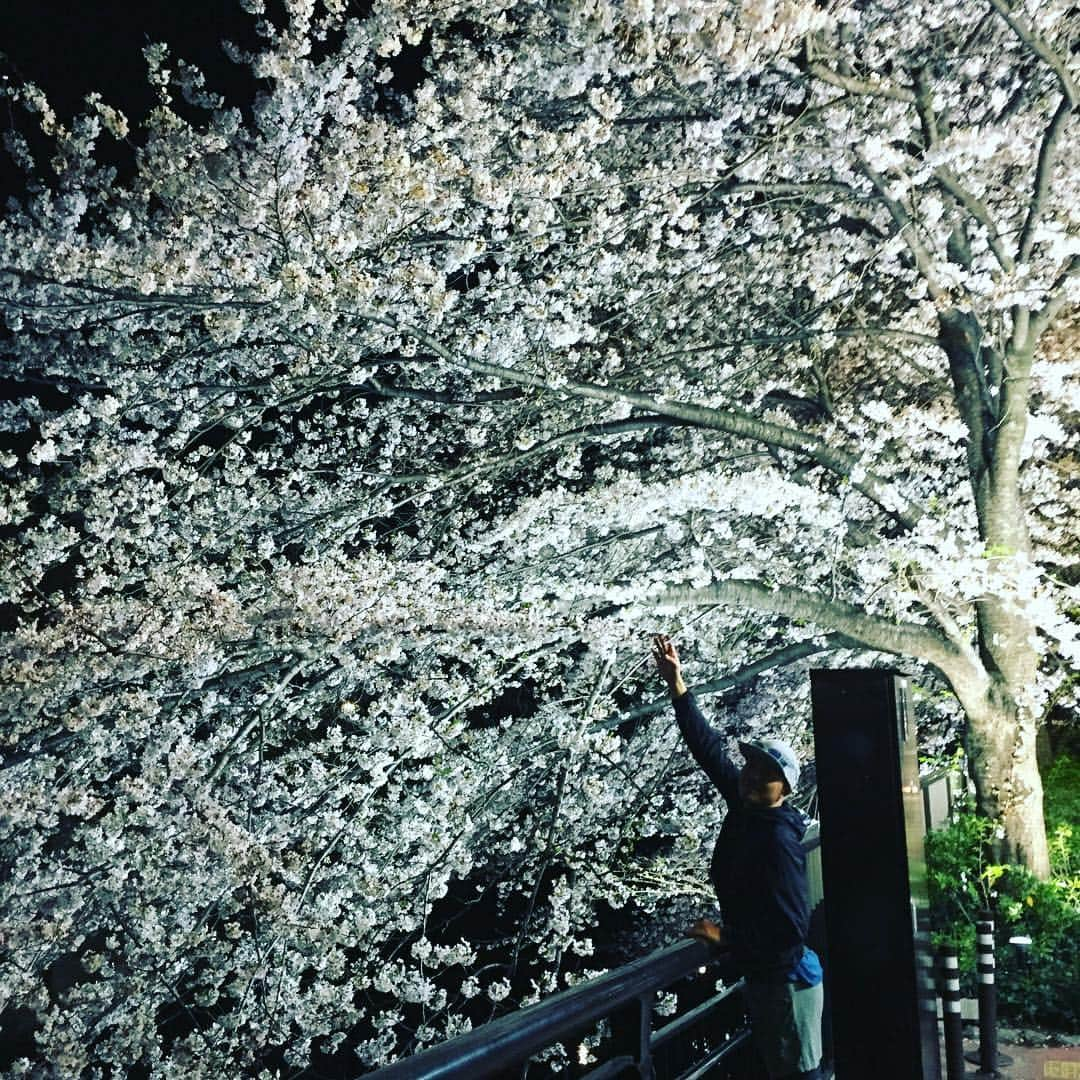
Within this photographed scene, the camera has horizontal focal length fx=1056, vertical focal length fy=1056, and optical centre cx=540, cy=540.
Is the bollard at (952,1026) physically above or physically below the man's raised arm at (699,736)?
below

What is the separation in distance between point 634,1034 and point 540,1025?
0.75 meters

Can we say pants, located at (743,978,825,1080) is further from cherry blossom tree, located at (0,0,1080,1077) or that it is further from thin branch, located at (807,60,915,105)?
thin branch, located at (807,60,915,105)

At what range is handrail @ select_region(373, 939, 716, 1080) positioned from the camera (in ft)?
5.13

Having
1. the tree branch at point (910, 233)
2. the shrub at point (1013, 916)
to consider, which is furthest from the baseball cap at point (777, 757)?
the tree branch at point (910, 233)

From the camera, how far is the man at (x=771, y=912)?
3445 millimetres

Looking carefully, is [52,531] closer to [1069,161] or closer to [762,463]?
[762,463]

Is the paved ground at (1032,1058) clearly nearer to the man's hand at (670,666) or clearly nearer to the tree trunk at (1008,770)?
the tree trunk at (1008,770)

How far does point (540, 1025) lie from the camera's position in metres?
1.95

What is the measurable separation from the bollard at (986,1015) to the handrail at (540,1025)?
3893mm

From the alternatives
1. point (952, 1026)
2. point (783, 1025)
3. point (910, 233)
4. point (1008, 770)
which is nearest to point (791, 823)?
point (783, 1025)

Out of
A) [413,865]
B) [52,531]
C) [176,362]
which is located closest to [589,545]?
[413,865]

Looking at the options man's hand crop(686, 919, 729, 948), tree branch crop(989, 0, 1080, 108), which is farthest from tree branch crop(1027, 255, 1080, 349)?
man's hand crop(686, 919, 729, 948)

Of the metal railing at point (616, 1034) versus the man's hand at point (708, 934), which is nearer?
the metal railing at point (616, 1034)

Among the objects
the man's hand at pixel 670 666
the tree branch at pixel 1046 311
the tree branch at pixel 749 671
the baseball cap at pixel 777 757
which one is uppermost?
the tree branch at pixel 1046 311
